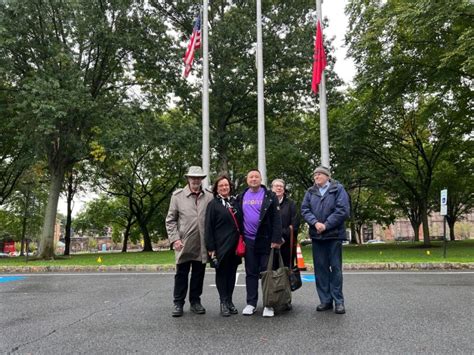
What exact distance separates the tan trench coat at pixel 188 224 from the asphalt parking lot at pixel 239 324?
0.79m

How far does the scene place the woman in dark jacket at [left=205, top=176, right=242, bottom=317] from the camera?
5.62 meters

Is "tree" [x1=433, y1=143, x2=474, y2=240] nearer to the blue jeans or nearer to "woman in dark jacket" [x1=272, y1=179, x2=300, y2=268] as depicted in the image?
"woman in dark jacket" [x1=272, y1=179, x2=300, y2=268]

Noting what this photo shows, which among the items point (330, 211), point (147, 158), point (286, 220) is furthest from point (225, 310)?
point (147, 158)

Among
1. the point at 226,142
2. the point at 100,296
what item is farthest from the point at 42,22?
the point at 100,296

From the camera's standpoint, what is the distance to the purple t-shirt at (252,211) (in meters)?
5.68

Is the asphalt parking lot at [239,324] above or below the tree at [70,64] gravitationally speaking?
below

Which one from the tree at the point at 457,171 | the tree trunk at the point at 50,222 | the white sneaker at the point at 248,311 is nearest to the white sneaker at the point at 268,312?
the white sneaker at the point at 248,311

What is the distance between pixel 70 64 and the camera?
18.5 metres

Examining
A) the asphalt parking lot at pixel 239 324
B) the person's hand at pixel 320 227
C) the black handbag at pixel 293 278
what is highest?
the person's hand at pixel 320 227

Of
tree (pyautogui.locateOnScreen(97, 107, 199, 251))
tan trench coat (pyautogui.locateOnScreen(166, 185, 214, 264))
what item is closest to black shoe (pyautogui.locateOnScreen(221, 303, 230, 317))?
tan trench coat (pyautogui.locateOnScreen(166, 185, 214, 264))

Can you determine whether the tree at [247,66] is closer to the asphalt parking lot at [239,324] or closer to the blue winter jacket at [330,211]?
the asphalt parking lot at [239,324]

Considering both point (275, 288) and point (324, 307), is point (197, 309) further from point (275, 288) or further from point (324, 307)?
point (324, 307)

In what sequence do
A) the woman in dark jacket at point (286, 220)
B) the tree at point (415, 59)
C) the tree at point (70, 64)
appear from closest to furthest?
1. the woman in dark jacket at point (286, 220)
2. the tree at point (415, 59)
3. the tree at point (70, 64)

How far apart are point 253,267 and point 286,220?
97 centimetres
